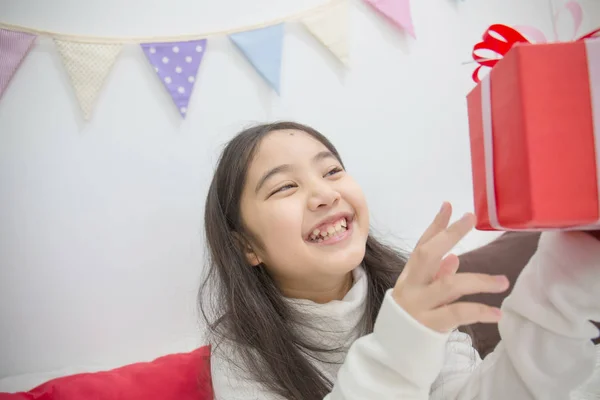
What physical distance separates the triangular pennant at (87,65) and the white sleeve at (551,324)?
115cm

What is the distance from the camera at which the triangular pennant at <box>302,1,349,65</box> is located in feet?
4.42

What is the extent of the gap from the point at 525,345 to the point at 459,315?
0.59ft

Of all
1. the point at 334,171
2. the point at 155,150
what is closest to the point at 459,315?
the point at 334,171

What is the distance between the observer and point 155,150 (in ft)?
4.25

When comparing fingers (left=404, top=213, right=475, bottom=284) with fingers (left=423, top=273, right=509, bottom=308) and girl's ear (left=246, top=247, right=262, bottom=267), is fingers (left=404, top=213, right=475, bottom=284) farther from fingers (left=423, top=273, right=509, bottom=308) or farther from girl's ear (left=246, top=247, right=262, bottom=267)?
girl's ear (left=246, top=247, right=262, bottom=267)

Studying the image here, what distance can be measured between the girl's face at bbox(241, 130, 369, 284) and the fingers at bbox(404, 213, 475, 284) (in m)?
0.28

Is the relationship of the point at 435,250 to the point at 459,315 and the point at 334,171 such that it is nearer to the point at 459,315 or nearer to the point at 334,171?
the point at 459,315

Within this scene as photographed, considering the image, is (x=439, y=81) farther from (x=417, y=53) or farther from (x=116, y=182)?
(x=116, y=182)

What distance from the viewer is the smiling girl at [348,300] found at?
1.80ft

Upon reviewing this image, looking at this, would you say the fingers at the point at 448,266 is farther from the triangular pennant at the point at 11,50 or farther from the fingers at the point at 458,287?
the triangular pennant at the point at 11,50

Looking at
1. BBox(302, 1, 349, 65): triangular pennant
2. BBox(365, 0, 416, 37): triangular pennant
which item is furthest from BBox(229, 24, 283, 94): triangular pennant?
BBox(365, 0, 416, 37): triangular pennant

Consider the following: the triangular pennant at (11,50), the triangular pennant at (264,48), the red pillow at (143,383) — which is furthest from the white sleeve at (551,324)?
the triangular pennant at (11,50)

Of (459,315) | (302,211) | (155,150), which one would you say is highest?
(155,150)

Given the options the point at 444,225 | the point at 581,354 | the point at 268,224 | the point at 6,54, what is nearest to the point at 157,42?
the point at 6,54
